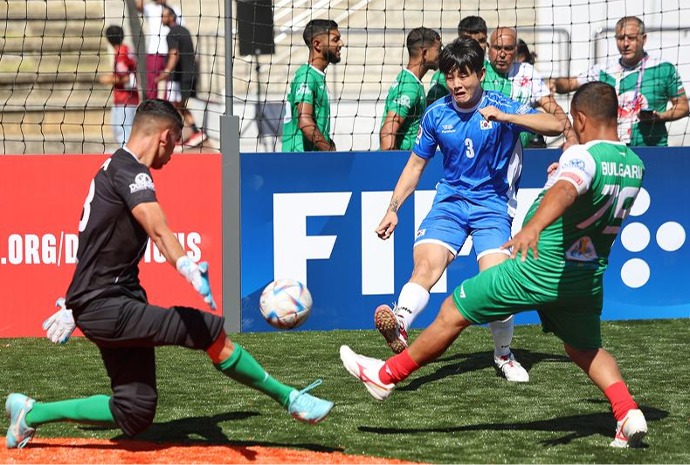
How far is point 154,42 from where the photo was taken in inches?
510

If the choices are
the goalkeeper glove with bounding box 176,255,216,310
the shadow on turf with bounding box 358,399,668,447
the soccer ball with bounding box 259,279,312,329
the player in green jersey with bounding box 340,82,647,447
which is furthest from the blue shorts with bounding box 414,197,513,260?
the goalkeeper glove with bounding box 176,255,216,310

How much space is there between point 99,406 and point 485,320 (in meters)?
1.99

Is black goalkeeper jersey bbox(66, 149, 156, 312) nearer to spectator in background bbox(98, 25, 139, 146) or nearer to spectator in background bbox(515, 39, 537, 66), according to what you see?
spectator in background bbox(98, 25, 139, 146)

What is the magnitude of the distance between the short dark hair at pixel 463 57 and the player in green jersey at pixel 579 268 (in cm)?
163

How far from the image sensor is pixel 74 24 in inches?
586

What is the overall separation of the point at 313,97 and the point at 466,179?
292cm

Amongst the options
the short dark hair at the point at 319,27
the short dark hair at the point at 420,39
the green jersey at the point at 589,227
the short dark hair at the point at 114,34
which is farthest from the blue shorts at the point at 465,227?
the short dark hair at the point at 114,34

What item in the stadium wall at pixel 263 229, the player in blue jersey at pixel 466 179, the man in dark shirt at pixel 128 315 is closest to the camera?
the man in dark shirt at pixel 128 315

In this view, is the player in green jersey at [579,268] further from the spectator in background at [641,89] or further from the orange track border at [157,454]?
the spectator in background at [641,89]

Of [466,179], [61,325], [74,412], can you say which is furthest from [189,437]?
[466,179]

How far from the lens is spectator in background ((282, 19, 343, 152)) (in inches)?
402

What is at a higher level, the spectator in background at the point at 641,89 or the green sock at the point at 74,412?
the spectator in background at the point at 641,89

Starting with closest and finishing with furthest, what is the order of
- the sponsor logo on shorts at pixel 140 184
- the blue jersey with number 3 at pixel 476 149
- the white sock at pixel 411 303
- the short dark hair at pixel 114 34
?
the sponsor logo on shorts at pixel 140 184 < the white sock at pixel 411 303 < the blue jersey with number 3 at pixel 476 149 < the short dark hair at pixel 114 34

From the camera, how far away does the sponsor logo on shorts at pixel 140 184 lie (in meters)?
5.29
